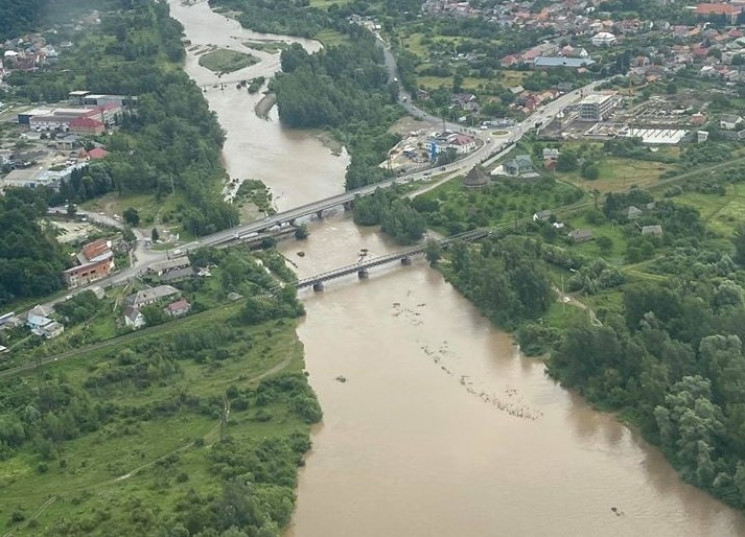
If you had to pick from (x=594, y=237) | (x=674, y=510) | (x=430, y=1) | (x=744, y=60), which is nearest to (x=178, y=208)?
(x=594, y=237)

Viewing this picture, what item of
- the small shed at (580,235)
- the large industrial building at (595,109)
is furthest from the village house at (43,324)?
the large industrial building at (595,109)

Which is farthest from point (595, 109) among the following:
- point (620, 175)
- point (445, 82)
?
point (445, 82)

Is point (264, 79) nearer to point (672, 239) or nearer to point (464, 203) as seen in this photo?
point (464, 203)

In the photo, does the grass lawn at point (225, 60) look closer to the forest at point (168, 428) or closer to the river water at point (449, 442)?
the river water at point (449, 442)

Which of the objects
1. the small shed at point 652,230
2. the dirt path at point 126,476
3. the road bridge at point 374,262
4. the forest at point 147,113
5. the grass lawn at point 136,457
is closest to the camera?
the grass lawn at point 136,457

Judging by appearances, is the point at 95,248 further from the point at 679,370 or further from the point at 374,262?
the point at 679,370

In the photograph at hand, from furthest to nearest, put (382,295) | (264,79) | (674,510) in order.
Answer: (264,79) → (382,295) → (674,510)
